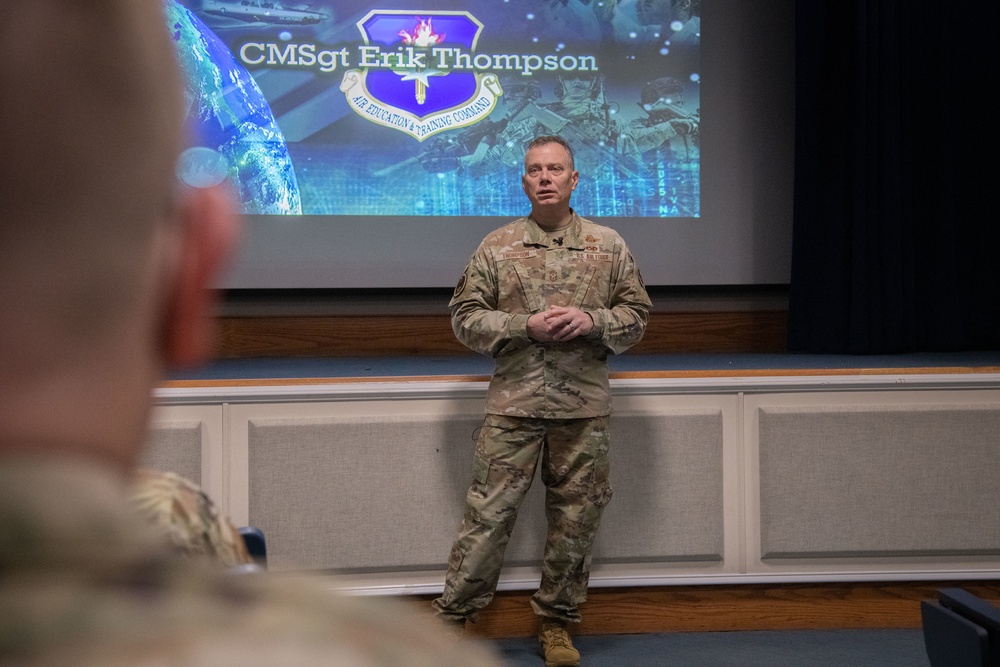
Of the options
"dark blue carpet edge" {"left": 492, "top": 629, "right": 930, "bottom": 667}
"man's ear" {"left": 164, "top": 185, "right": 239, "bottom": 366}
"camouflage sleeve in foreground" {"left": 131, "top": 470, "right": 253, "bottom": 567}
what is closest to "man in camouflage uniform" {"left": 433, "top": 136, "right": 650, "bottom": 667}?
"dark blue carpet edge" {"left": 492, "top": 629, "right": 930, "bottom": 667}

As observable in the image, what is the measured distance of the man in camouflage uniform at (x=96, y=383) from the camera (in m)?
0.26

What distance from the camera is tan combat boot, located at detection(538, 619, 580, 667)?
10.8ft

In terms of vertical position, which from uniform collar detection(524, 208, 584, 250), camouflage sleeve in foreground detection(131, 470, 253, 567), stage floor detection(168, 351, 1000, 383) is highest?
uniform collar detection(524, 208, 584, 250)

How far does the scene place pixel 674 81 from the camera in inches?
182

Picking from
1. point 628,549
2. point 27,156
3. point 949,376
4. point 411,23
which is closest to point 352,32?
point 411,23

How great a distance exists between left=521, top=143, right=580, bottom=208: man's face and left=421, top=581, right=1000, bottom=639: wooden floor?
4.53ft

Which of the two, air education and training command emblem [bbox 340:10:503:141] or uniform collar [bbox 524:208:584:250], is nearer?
uniform collar [bbox 524:208:584:250]

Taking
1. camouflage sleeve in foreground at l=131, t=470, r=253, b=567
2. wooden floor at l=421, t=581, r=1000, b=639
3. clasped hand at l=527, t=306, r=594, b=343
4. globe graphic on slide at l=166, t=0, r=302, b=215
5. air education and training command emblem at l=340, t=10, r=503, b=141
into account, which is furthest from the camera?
air education and training command emblem at l=340, t=10, r=503, b=141

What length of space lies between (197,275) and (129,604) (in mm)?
106

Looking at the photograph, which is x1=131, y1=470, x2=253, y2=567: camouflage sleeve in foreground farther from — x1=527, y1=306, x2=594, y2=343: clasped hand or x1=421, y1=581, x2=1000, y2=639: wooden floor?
x1=421, y1=581, x2=1000, y2=639: wooden floor

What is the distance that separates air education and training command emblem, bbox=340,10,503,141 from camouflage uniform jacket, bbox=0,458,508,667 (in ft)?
14.0

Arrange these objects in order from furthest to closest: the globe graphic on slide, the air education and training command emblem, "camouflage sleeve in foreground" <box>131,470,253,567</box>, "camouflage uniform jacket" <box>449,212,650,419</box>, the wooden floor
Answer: the air education and training command emblem < the globe graphic on slide < the wooden floor < "camouflage uniform jacket" <box>449,212,650,419</box> < "camouflage sleeve in foreground" <box>131,470,253,567</box>

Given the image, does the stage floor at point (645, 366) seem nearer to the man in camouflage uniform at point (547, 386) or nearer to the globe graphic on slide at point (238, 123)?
the man in camouflage uniform at point (547, 386)

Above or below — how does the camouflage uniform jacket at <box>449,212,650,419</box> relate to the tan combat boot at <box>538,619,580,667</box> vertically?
above
